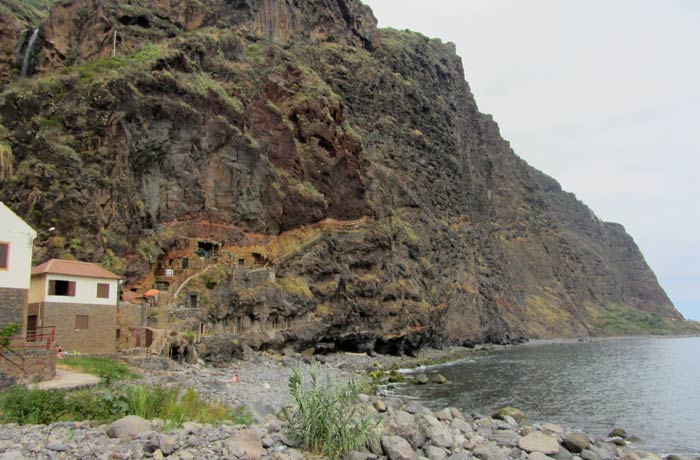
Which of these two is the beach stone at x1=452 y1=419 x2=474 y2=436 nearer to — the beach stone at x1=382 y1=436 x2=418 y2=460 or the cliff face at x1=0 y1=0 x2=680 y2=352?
the beach stone at x1=382 y1=436 x2=418 y2=460

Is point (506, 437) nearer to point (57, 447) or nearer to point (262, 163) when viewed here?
point (57, 447)

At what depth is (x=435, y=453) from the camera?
2045 centimetres

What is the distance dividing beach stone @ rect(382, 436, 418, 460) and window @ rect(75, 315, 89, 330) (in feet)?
73.9

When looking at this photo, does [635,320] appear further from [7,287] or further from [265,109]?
[7,287]

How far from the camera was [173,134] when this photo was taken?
54.2m

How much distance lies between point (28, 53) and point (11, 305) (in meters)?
38.2

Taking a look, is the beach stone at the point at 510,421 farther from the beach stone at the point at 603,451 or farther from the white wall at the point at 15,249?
the white wall at the point at 15,249

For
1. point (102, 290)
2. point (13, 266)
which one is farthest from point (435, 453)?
point (102, 290)

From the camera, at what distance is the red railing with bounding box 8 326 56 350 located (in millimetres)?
25830

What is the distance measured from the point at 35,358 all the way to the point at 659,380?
192 feet

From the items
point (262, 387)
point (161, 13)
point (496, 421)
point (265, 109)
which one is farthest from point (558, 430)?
point (161, 13)

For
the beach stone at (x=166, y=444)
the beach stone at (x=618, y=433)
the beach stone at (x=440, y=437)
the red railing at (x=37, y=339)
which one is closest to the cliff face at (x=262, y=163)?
the red railing at (x=37, y=339)

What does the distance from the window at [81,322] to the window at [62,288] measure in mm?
1350

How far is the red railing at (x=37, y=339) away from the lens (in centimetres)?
2583
